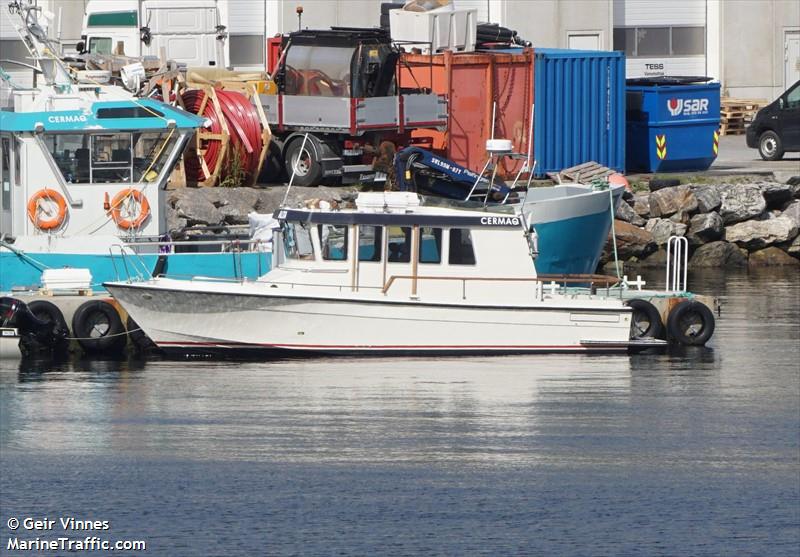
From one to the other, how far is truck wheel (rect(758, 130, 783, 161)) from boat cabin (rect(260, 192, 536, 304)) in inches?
662

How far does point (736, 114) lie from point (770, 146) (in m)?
6.70

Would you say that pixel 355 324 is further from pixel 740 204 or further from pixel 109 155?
pixel 740 204

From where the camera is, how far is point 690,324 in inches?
808

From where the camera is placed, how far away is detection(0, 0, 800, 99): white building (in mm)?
41406

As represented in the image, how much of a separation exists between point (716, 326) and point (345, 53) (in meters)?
9.34

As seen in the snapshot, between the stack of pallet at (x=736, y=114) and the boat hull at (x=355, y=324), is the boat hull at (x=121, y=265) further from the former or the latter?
the stack of pallet at (x=736, y=114)

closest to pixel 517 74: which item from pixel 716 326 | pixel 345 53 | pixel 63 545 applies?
pixel 345 53

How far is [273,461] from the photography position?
15148 mm

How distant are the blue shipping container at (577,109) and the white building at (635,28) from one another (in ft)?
34.9

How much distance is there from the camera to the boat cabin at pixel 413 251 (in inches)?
757

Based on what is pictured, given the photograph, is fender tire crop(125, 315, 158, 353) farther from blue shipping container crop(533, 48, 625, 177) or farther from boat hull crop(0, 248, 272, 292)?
blue shipping container crop(533, 48, 625, 177)

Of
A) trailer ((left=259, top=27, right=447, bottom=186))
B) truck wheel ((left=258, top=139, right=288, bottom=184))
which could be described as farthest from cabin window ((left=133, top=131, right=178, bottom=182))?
truck wheel ((left=258, top=139, right=288, bottom=184))

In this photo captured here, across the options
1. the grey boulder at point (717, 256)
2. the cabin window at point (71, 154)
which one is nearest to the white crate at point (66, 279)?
the cabin window at point (71, 154)

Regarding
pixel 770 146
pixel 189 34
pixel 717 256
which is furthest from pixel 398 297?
pixel 189 34
